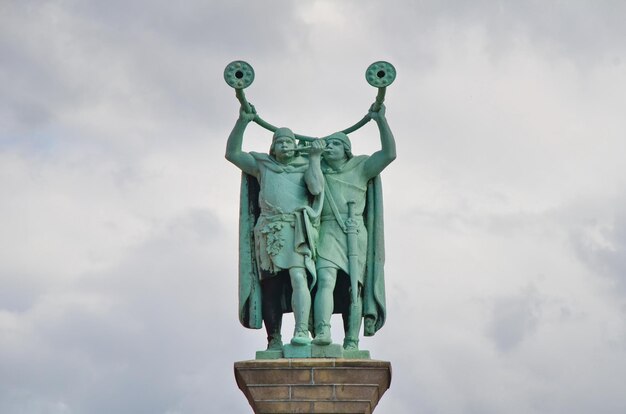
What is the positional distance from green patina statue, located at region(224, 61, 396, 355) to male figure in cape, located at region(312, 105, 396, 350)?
0.05ft

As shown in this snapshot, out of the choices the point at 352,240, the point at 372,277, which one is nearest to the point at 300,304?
the point at 352,240

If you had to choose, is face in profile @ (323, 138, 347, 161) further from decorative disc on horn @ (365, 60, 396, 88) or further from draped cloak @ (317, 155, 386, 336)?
decorative disc on horn @ (365, 60, 396, 88)

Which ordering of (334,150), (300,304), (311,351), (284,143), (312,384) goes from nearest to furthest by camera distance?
1. (312,384)
2. (311,351)
3. (300,304)
4. (284,143)
5. (334,150)

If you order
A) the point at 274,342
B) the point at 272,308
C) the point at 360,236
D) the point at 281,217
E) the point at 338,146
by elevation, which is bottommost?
the point at 274,342

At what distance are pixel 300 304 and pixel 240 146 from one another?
270cm

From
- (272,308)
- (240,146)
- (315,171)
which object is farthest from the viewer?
(240,146)

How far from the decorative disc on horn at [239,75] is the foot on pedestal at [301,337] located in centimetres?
368

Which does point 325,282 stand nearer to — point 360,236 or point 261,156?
point 360,236

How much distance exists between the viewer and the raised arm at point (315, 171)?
22.8 metres

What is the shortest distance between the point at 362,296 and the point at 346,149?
7.17 ft

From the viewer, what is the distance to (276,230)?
22.6 m

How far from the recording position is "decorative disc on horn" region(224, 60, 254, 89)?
23078 mm

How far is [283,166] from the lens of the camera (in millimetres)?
23109

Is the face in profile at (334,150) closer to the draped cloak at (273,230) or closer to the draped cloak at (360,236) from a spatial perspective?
the draped cloak at (360,236)
